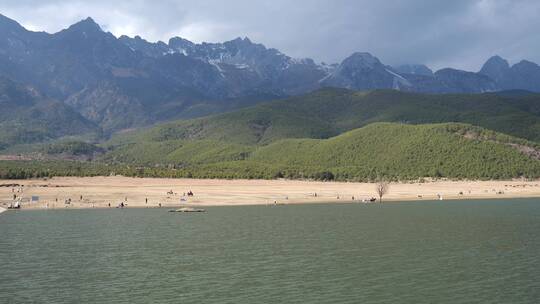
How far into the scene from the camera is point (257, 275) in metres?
52.7

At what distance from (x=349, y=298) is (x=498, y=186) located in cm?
15999

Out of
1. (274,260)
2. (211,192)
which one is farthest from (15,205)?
(274,260)

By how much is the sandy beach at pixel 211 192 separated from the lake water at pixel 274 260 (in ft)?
134

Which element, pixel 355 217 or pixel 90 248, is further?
pixel 355 217

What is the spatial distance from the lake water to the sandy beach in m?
40.9

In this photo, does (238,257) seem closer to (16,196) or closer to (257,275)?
(257,275)

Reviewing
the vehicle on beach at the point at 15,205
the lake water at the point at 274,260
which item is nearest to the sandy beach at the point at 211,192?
the vehicle on beach at the point at 15,205

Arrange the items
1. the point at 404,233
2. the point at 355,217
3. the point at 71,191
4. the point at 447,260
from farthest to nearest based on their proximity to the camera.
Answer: the point at 71,191, the point at 355,217, the point at 404,233, the point at 447,260

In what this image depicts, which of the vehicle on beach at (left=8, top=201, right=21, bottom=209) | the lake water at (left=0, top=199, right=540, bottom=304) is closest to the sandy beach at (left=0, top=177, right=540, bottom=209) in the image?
the vehicle on beach at (left=8, top=201, right=21, bottom=209)

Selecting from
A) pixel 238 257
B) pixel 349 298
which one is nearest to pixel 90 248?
pixel 238 257

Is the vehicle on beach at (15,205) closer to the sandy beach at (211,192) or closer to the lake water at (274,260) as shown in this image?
the sandy beach at (211,192)

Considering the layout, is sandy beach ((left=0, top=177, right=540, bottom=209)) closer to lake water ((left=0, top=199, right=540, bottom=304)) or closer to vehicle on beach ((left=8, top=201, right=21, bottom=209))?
vehicle on beach ((left=8, top=201, right=21, bottom=209))

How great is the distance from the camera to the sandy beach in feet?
474

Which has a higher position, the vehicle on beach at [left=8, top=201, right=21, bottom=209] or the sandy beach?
the sandy beach
